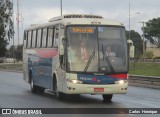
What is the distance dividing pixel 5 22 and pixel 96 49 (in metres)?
7.19

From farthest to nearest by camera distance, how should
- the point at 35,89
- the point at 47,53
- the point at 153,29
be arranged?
the point at 153,29 → the point at 35,89 → the point at 47,53

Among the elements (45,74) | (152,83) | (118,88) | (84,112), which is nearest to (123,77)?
(118,88)

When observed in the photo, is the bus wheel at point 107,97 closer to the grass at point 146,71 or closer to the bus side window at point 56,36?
the bus side window at point 56,36

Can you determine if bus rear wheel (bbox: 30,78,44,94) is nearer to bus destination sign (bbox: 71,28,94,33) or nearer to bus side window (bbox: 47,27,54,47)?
bus side window (bbox: 47,27,54,47)

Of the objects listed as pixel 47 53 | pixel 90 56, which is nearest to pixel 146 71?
pixel 47 53

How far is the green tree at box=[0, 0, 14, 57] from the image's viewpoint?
38.1 feet

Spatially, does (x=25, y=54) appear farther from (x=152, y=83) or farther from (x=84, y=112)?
(x=84, y=112)

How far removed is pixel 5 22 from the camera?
11695 mm

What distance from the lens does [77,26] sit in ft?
61.6

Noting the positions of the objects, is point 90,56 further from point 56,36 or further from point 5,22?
point 5,22

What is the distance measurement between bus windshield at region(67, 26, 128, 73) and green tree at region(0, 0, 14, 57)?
6.37m

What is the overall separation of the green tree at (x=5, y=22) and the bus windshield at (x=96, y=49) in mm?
6365

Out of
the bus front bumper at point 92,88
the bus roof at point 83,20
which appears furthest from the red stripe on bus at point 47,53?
the bus front bumper at point 92,88

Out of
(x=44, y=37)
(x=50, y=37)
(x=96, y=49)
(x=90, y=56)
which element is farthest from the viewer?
(x=44, y=37)
